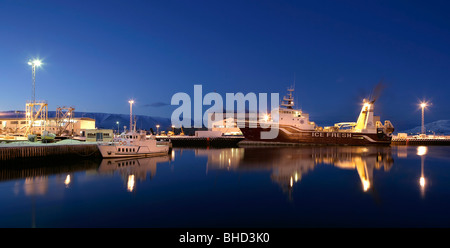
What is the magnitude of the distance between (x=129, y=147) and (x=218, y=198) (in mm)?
17130

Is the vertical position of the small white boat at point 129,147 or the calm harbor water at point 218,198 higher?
the small white boat at point 129,147

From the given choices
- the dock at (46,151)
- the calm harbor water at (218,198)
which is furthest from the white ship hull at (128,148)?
Answer: the calm harbor water at (218,198)

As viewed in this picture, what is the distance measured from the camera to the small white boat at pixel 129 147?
2455 centimetres

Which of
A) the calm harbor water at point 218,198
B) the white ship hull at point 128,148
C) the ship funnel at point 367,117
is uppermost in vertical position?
the ship funnel at point 367,117

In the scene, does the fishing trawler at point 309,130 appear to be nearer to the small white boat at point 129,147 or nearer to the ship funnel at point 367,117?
the ship funnel at point 367,117

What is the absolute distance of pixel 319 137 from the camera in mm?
48375

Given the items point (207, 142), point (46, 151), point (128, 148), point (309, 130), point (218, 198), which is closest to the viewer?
point (218, 198)

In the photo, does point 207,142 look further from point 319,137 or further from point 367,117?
point 367,117

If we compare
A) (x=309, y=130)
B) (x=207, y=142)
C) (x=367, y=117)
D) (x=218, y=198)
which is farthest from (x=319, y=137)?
(x=218, y=198)

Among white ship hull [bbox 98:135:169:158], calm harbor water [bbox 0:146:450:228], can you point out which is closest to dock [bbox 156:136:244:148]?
white ship hull [bbox 98:135:169:158]

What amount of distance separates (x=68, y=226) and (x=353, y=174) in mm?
18519
